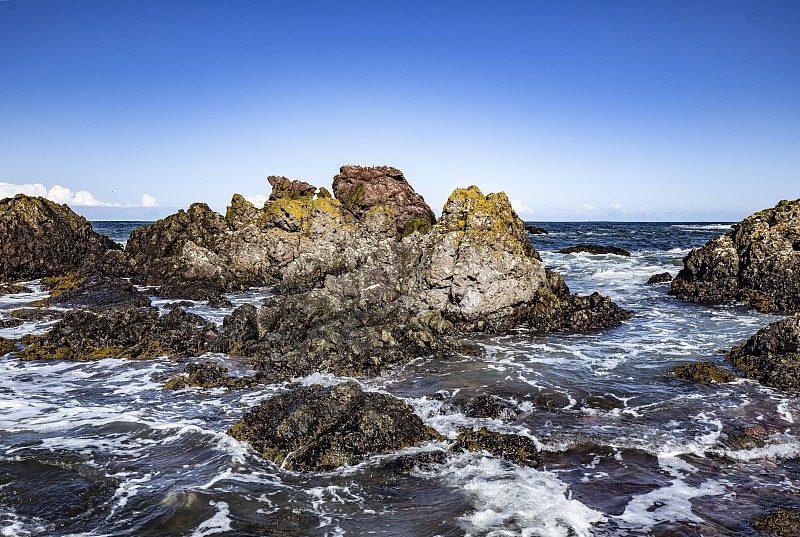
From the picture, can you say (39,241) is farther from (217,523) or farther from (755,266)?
(755,266)

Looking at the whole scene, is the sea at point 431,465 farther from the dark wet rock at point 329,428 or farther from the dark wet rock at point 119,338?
the dark wet rock at point 119,338

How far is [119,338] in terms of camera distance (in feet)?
55.6

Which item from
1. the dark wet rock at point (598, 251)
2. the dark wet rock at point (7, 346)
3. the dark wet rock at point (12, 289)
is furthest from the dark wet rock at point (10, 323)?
the dark wet rock at point (598, 251)

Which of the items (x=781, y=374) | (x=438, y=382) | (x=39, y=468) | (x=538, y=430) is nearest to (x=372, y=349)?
(x=438, y=382)

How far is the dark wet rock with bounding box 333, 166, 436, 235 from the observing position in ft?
114

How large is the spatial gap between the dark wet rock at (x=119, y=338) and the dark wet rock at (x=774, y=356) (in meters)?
15.8

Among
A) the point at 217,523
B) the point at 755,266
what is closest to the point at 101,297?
the point at 217,523

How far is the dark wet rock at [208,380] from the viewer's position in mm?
12938

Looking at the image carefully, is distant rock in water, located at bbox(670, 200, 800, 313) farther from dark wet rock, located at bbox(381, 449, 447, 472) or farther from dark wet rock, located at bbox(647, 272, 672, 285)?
dark wet rock, located at bbox(381, 449, 447, 472)

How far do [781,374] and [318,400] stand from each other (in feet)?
36.9

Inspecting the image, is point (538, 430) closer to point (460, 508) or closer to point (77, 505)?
point (460, 508)

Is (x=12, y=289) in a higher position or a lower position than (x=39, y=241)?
lower

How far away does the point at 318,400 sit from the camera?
10328mm

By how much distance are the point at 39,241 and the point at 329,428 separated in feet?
103
